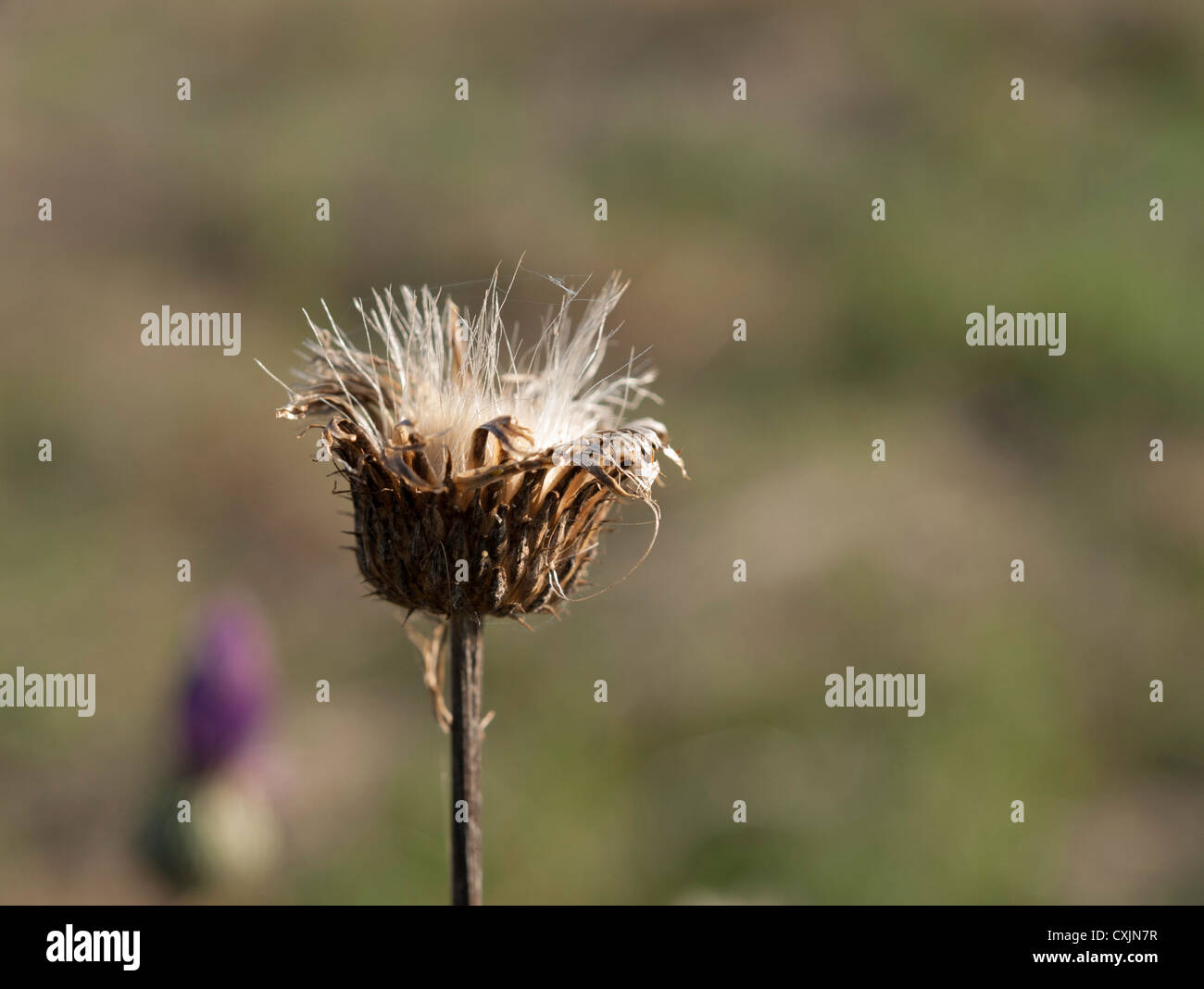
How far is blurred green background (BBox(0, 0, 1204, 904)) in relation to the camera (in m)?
6.87

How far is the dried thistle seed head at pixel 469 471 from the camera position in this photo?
2076 millimetres

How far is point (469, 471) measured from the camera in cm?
205

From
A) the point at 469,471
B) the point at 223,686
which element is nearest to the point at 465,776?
the point at 469,471

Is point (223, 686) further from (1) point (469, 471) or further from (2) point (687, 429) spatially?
(2) point (687, 429)

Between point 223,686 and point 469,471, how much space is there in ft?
13.2

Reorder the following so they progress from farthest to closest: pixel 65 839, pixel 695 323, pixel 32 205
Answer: pixel 32 205 → pixel 695 323 → pixel 65 839

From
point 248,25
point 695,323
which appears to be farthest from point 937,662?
point 248,25

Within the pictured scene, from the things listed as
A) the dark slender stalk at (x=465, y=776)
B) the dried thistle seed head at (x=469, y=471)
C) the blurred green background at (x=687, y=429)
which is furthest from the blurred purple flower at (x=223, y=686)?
the dark slender stalk at (x=465, y=776)

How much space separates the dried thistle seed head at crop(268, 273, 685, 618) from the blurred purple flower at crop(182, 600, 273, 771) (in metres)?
3.64

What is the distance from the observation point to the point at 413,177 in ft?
38.7

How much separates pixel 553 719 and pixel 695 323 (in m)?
4.68

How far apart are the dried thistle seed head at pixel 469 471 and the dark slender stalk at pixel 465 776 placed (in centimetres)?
11

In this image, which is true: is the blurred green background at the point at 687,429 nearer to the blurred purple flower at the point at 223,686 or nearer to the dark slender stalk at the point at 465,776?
the blurred purple flower at the point at 223,686
